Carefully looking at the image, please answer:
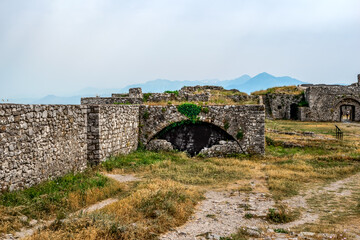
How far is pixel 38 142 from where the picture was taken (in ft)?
28.5

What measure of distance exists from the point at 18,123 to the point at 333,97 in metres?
39.7

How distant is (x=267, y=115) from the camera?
40875 mm

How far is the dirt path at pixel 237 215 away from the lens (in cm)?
654

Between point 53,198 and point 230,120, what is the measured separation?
10.5 metres

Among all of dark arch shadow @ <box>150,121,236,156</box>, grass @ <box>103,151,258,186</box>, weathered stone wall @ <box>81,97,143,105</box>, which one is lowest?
grass @ <box>103,151,258,186</box>

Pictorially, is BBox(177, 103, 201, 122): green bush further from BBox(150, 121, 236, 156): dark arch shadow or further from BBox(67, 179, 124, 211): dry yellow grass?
BBox(67, 179, 124, 211): dry yellow grass

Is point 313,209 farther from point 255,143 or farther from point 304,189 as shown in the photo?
point 255,143

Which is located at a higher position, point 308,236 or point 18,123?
point 18,123

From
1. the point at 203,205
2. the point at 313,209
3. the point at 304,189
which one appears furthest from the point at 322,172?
the point at 203,205

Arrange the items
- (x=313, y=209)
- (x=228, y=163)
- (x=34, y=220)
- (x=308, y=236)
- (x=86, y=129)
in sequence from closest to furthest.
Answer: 1. (x=308, y=236)
2. (x=34, y=220)
3. (x=313, y=209)
4. (x=86, y=129)
5. (x=228, y=163)

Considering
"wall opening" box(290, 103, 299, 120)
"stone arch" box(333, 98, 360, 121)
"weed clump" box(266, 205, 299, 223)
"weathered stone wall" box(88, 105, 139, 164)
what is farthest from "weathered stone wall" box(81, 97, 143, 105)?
"stone arch" box(333, 98, 360, 121)

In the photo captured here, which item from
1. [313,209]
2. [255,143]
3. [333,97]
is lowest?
[313,209]

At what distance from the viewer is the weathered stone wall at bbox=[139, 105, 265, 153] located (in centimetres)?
1584

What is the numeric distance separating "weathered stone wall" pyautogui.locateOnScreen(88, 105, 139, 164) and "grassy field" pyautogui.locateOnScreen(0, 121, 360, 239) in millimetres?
492
